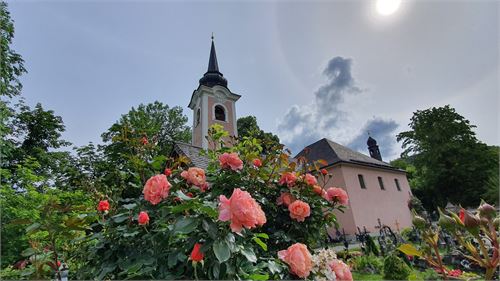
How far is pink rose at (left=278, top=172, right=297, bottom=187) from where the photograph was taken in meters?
2.02

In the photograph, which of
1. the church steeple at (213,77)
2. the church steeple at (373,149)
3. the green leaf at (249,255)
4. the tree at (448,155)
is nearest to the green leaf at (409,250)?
the green leaf at (249,255)

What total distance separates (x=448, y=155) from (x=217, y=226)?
27.9 m

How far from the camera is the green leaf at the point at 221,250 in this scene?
955 mm

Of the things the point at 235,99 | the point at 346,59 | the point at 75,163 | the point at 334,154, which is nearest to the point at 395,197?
the point at 334,154

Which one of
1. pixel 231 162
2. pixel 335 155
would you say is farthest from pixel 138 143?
pixel 335 155

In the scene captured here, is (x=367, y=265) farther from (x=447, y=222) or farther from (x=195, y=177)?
(x=447, y=222)

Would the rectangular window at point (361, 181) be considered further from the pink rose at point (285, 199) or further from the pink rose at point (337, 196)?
the pink rose at point (285, 199)

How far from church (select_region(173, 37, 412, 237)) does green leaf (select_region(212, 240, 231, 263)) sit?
45.8 ft

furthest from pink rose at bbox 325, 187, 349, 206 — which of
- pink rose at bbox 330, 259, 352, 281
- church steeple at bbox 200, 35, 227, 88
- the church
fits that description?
church steeple at bbox 200, 35, 227, 88

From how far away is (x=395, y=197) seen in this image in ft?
60.0

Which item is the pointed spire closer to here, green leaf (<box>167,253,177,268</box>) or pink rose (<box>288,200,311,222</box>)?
pink rose (<box>288,200,311,222</box>)

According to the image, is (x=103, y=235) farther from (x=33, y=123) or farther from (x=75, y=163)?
(x=33, y=123)

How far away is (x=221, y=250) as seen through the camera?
3.24ft

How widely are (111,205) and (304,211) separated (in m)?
1.54
